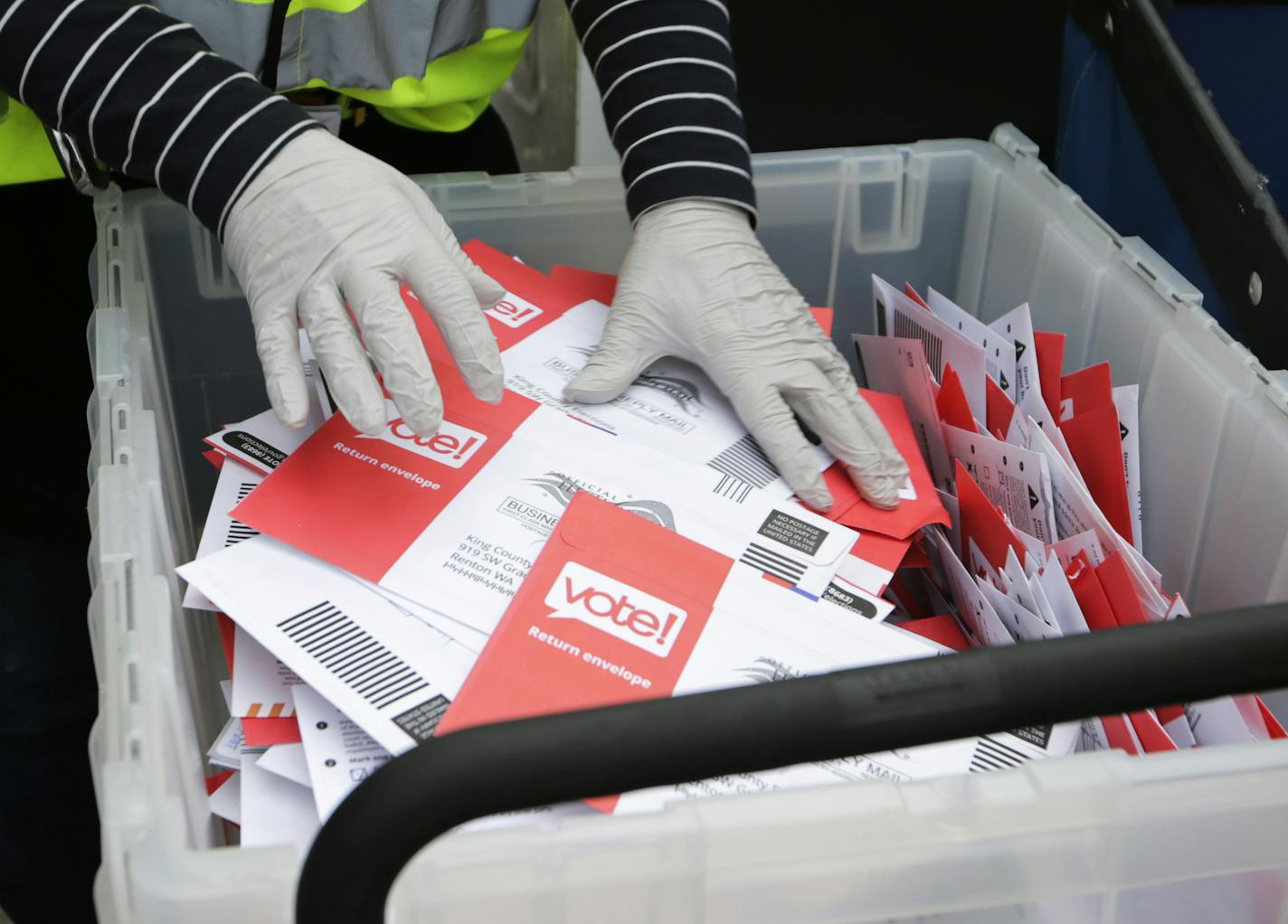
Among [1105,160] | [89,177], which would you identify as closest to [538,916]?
[89,177]

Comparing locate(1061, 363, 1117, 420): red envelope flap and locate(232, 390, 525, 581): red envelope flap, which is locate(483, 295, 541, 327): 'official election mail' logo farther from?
locate(1061, 363, 1117, 420): red envelope flap

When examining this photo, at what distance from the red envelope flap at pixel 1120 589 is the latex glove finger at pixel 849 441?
147mm

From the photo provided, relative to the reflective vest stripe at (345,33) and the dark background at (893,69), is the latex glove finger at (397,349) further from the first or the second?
the dark background at (893,69)

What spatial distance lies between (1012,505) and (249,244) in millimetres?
513

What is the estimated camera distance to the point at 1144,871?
46 cm

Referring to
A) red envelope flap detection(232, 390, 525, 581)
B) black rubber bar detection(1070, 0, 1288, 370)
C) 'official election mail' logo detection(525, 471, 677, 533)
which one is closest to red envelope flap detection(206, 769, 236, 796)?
red envelope flap detection(232, 390, 525, 581)

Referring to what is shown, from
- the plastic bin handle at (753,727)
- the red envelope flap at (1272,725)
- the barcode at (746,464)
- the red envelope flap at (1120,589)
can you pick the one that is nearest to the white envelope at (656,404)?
the barcode at (746,464)

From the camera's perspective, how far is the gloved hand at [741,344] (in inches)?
31.7

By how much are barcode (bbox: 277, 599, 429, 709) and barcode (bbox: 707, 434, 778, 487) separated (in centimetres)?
26

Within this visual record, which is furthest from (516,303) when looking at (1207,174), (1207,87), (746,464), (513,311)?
(1207,87)

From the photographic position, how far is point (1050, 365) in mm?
851

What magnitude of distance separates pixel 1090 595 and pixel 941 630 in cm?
12

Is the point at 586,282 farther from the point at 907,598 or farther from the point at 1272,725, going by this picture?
the point at 1272,725

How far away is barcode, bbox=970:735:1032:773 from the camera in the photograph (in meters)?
0.64
